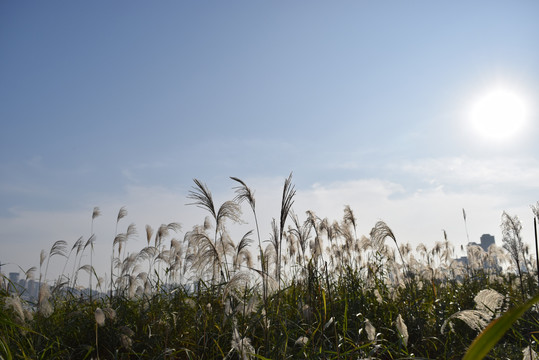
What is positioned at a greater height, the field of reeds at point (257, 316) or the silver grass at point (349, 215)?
the silver grass at point (349, 215)

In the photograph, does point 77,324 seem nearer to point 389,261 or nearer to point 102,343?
point 102,343

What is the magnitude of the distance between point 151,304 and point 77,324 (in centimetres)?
91

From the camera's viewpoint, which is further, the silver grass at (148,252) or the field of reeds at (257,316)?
the silver grass at (148,252)

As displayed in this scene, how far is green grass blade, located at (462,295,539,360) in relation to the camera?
678mm

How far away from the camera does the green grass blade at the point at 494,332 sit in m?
0.68

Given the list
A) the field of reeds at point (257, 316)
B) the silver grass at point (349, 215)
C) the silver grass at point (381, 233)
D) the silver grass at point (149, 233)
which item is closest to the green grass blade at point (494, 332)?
the field of reeds at point (257, 316)

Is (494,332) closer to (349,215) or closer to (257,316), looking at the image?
(257,316)

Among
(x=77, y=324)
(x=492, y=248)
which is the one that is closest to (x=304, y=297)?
(x=77, y=324)

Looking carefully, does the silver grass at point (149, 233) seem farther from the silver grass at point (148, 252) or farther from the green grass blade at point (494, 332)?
the green grass blade at point (494, 332)

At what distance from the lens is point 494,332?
717 millimetres

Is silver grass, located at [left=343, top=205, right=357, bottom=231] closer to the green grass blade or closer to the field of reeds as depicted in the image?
the field of reeds

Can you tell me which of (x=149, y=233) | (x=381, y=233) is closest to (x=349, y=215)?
(x=381, y=233)

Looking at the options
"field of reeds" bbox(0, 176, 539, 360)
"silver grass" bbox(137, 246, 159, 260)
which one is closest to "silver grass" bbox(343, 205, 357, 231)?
"field of reeds" bbox(0, 176, 539, 360)

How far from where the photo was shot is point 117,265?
7.86 metres
